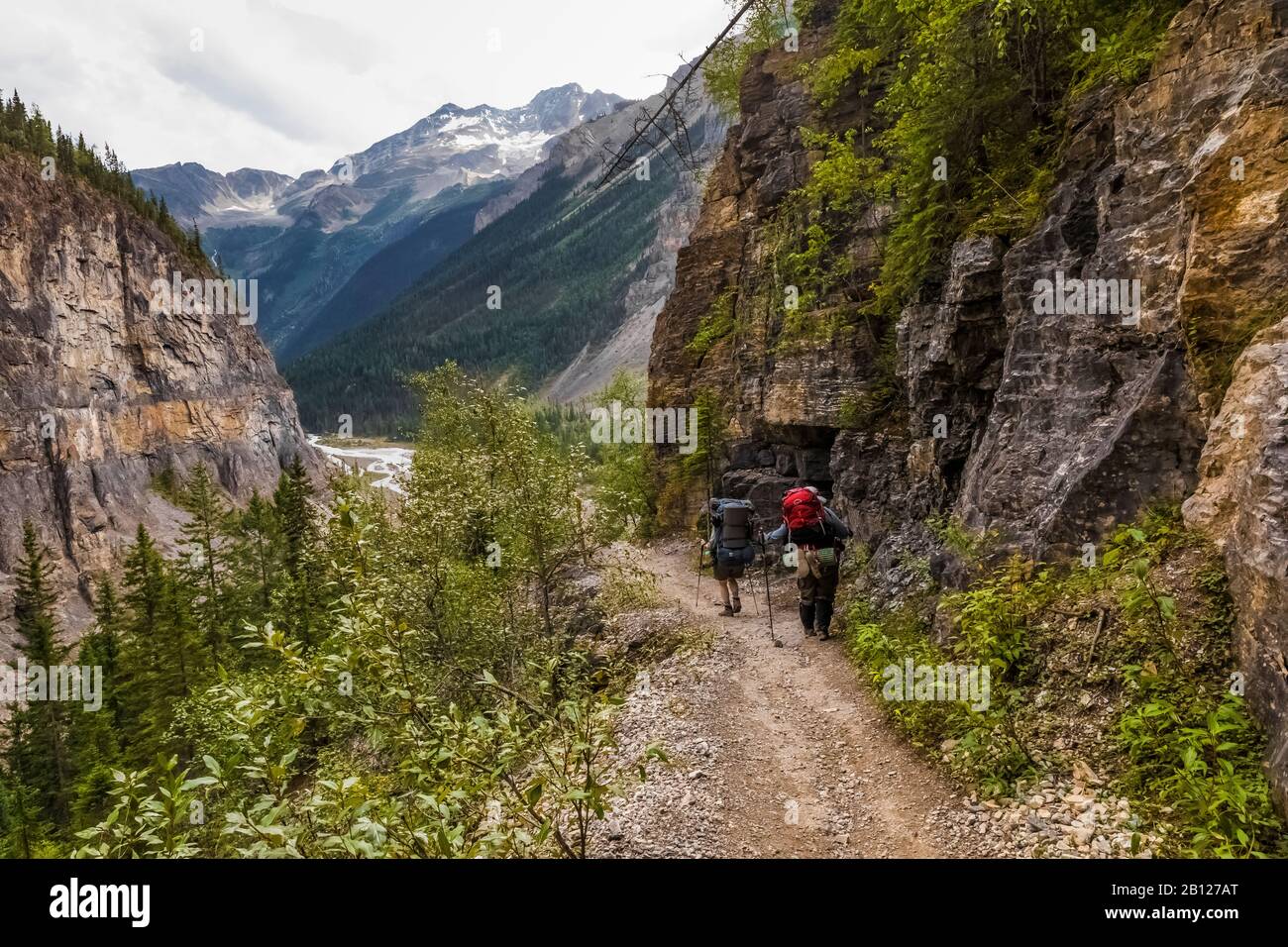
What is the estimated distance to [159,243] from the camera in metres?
109

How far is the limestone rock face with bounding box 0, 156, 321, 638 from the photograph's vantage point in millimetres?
78750

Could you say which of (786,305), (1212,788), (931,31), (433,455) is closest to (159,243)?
(433,455)

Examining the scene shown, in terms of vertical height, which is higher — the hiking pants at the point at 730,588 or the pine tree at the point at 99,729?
the hiking pants at the point at 730,588

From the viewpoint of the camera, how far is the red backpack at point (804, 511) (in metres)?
12.5

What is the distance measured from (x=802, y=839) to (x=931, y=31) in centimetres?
1391

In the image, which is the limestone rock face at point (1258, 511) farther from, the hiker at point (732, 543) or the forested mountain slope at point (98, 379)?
the forested mountain slope at point (98, 379)

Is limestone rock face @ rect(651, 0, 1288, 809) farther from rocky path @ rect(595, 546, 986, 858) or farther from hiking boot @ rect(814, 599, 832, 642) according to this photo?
rocky path @ rect(595, 546, 986, 858)
